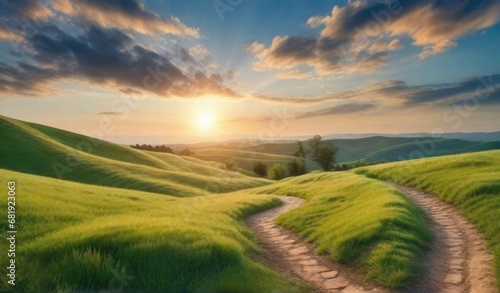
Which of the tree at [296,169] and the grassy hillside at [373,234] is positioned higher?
the grassy hillside at [373,234]

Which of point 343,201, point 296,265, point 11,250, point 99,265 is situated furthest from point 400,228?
point 11,250

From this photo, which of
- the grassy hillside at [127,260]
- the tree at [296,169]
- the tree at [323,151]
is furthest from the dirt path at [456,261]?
the tree at [323,151]

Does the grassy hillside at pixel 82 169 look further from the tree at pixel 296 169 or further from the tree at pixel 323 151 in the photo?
the tree at pixel 323 151

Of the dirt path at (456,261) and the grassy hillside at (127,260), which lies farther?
the dirt path at (456,261)

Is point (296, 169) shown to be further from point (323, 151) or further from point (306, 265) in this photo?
point (306, 265)

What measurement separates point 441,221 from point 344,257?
9.71 meters

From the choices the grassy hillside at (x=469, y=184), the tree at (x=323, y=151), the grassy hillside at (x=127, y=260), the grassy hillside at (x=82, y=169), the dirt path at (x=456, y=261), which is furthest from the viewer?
the tree at (x=323, y=151)

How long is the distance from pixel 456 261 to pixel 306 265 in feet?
20.0

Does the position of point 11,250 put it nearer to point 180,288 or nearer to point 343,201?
point 180,288

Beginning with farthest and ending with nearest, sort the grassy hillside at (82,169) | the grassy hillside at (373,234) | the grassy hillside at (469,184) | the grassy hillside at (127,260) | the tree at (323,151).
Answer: the tree at (323,151)
the grassy hillside at (82,169)
the grassy hillside at (469,184)
the grassy hillside at (373,234)
the grassy hillside at (127,260)

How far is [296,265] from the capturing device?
43.7 ft

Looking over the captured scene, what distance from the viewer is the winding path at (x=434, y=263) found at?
10.5 meters

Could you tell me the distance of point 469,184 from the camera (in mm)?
22719

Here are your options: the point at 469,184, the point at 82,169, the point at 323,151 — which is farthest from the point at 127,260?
the point at 323,151
